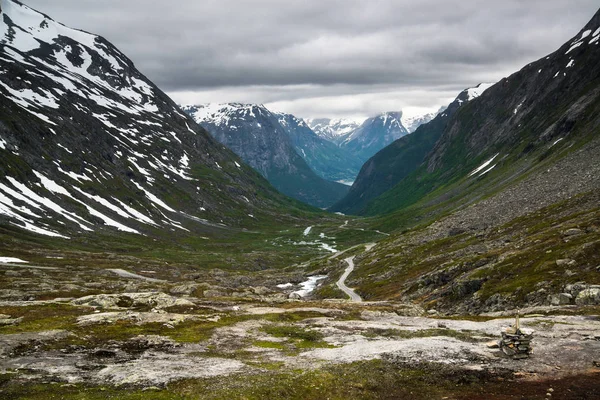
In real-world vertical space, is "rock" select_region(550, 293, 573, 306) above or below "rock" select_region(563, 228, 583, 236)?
below

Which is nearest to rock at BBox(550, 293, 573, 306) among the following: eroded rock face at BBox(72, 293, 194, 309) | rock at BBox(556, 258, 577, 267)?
rock at BBox(556, 258, 577, 267)

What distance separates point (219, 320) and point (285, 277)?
109249mm

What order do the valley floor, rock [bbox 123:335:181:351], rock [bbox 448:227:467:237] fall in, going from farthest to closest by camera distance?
rock [bbox 448:227:467:237] → rock [bbox 123:335:181:351] → the valley floor

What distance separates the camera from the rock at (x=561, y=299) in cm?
6350

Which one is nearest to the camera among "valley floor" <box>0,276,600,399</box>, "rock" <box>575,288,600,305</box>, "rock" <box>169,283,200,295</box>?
"valley floor" <box>0,276,600,399</box>

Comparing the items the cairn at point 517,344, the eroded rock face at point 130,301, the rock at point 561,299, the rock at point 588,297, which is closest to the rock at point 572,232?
the rock at point 561,299

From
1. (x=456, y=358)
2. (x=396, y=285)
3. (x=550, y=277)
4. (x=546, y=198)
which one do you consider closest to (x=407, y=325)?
(x=456, y=358)

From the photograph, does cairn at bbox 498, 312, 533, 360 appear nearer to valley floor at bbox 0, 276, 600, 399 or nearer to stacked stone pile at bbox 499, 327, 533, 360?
stacked stone pile at bbox 499, 327, 533, 360

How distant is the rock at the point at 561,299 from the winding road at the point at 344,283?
59.0 m

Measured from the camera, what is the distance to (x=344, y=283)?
5792 inches

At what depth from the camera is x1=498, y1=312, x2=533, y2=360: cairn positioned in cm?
4059

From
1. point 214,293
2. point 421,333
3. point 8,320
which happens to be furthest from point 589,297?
point 214,293

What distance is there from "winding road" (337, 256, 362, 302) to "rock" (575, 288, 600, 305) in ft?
206

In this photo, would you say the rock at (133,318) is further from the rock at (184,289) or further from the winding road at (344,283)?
the winding road at (344,283)
